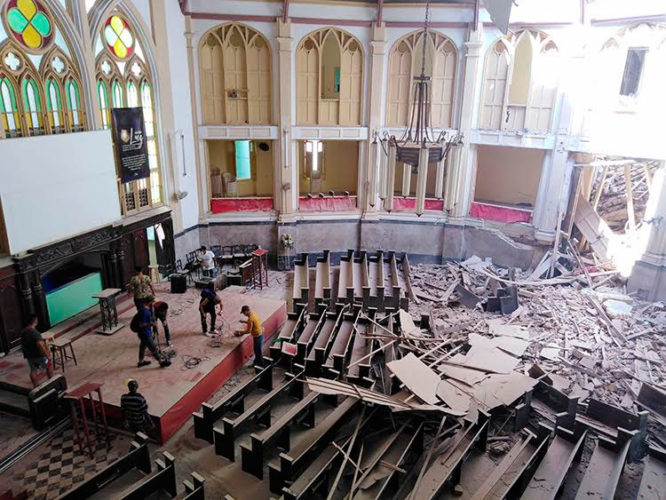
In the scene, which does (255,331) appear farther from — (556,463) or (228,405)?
(556,463)

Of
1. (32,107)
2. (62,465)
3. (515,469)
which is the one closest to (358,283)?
(515,469)

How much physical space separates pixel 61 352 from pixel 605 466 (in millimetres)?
10771

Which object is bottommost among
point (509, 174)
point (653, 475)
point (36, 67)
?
point (653, 475)

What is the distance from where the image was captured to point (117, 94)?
13766 millimetres

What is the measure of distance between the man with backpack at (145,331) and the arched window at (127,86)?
509 cm

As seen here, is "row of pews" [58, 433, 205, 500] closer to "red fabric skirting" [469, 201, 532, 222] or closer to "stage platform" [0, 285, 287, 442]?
"stage platform" [0, 285, 287, 442]

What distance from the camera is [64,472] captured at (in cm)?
837

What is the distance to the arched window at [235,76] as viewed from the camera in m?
16.9

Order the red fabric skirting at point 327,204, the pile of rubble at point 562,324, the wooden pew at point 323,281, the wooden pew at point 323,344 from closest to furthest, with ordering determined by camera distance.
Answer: the wooden pew at point 323,344 → the pile of rubble at point 562,324 → the wooden pew at point 323,281 → the red fabric skirting at point 327,204

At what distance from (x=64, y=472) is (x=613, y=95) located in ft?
57.0

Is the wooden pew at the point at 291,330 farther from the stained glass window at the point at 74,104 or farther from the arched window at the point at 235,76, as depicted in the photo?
the arched window at the point at 235,76

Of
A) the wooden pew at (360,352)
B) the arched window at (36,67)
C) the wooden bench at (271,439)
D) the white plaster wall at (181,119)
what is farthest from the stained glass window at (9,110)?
the wooden pew at (360,352)

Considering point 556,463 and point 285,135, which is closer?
point 556,463

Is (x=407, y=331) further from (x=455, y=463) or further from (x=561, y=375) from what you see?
(x=455, y=463)
